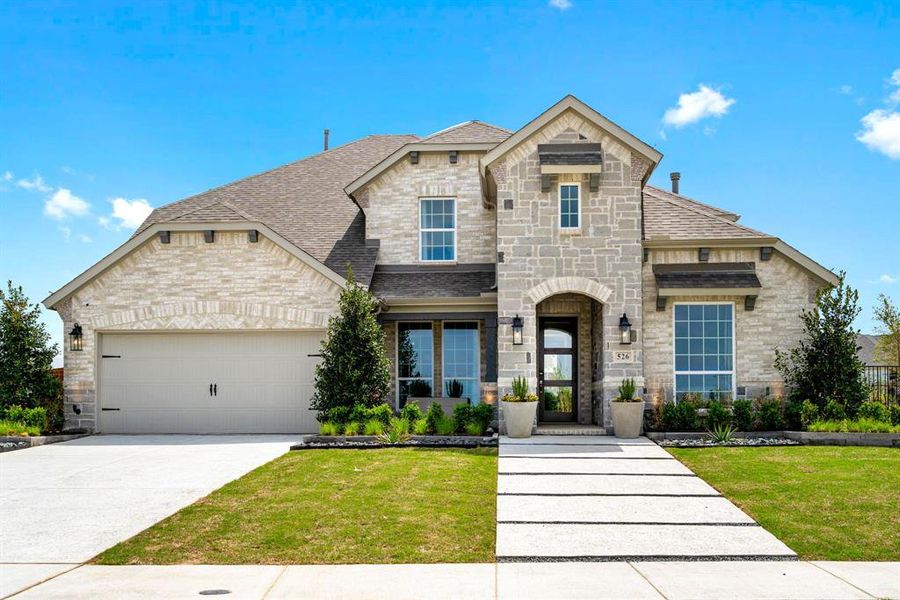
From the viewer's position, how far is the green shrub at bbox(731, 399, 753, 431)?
15.7 meters

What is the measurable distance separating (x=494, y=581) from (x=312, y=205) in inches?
653

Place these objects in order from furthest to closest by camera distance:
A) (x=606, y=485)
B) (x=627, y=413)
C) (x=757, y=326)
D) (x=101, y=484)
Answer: (x=757, y=326)
(x=627, y=413)
(x=101, y=484)
(x=606, y=485)

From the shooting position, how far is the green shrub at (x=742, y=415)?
15.7m

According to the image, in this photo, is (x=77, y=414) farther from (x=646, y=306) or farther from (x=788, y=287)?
(x=788, y=287)

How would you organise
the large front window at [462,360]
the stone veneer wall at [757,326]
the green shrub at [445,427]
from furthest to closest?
the large front window at [462,360] → the stone veneer wall at [757,326] → the green shrub at [445,427]

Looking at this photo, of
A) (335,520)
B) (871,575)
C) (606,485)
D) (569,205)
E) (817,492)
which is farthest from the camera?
(569,205)

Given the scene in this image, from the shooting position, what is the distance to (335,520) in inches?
348

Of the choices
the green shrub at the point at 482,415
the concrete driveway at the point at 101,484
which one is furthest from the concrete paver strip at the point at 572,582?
the green shrub at the point at 482,415

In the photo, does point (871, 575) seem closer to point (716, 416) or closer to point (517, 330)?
point (716, 416)

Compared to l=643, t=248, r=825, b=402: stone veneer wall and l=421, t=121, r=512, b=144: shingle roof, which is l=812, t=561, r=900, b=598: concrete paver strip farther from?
l=421, t=121, r=512, b=144: shingle roof

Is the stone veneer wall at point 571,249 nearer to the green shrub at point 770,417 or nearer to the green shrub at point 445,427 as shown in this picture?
the green shrub at point 445,427

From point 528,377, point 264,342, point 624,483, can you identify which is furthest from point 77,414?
point 624,483

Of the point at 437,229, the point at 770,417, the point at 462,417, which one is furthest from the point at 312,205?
the point at 770,417

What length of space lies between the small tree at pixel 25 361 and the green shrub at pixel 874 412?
1779 centimetres
